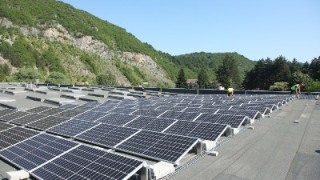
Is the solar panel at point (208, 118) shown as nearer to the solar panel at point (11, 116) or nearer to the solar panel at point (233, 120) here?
the solar panel at point (233, 120)

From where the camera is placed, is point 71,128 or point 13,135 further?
point 71,128

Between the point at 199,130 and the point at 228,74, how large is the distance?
123021mm

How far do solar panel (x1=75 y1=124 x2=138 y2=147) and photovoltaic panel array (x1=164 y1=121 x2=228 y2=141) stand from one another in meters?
2.29

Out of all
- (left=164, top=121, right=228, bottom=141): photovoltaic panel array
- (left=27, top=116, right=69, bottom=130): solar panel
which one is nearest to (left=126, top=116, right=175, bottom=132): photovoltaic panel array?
(left=164, top=121, right=228, bottom=141): photovoltaic panel array

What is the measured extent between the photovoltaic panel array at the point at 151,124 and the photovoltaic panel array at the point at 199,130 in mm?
558

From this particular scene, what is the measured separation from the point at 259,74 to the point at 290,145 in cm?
11797

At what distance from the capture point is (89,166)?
858 centimetres

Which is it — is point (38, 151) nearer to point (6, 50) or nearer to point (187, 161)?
point (187, 161)

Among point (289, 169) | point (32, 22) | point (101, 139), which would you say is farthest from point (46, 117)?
point (32, 22)

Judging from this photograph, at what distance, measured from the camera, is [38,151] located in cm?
1089

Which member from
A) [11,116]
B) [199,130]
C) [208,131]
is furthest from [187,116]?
[11,116]

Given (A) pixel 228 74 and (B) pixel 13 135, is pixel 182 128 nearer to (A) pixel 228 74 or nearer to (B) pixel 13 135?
(B) pixel 13 135

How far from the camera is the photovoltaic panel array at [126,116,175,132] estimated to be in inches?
568

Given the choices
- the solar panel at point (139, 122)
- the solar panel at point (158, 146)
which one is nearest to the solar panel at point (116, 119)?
the solar panel at point (139, 122)
